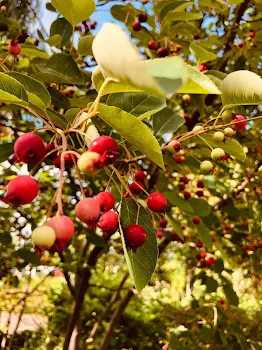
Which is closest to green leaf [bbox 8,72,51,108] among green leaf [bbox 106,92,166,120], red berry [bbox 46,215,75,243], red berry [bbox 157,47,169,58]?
green leaf [bbox 106,92,166,120]

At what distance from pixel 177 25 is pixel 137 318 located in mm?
5020

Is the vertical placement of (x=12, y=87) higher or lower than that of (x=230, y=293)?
higher

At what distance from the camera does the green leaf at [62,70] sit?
1.37 meters

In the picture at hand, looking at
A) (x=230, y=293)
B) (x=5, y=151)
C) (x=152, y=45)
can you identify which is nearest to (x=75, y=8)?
(x=5, y=151)

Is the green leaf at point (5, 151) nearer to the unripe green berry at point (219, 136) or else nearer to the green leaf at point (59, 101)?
the green leaf at point (59, 101)

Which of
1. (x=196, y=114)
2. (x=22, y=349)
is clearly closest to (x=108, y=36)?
(x=196, y=114)

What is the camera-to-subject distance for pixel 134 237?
84 cm

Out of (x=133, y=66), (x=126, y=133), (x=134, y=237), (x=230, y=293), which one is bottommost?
(x=230, y=293)

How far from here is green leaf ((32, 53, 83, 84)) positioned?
1.37 metres

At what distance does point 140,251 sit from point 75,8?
0.74m

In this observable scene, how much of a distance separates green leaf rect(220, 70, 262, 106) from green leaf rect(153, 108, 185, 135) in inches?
20.7

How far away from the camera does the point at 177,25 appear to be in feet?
7.37

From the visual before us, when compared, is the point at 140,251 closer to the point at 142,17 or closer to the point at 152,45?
the point at 152,45

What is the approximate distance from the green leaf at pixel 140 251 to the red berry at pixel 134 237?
0.20ft
